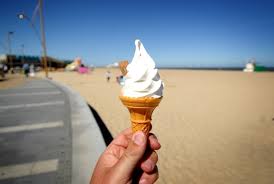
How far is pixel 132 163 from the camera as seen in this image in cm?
140

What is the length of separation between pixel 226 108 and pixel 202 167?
235 inches

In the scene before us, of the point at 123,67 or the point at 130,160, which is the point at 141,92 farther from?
the point at 130,160

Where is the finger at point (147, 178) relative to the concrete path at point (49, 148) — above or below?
above

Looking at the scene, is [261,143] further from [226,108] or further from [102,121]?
[102,121]

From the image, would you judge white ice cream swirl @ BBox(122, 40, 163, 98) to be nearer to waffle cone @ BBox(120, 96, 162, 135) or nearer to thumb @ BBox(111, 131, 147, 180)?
waffle cone @ BBox(120, 96, 162, 135)

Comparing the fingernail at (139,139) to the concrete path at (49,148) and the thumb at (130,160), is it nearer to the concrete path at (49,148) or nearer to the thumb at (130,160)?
the thumb at (130,160)

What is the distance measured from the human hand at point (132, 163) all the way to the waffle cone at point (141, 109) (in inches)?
4.4

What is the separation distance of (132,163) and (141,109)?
447 mm

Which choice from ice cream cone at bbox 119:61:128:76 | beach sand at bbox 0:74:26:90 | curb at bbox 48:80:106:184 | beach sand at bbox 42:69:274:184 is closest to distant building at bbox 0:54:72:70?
beach sand at bbox 0:74:26:90

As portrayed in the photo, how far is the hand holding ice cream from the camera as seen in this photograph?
1.62 m

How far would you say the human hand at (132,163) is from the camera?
1.40 metres

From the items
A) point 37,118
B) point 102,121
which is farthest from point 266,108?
point 37,118

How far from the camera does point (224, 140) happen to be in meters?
5.46

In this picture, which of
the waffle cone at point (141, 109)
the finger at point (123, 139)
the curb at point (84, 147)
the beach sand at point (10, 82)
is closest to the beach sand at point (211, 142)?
the curb at point (84, 147)
